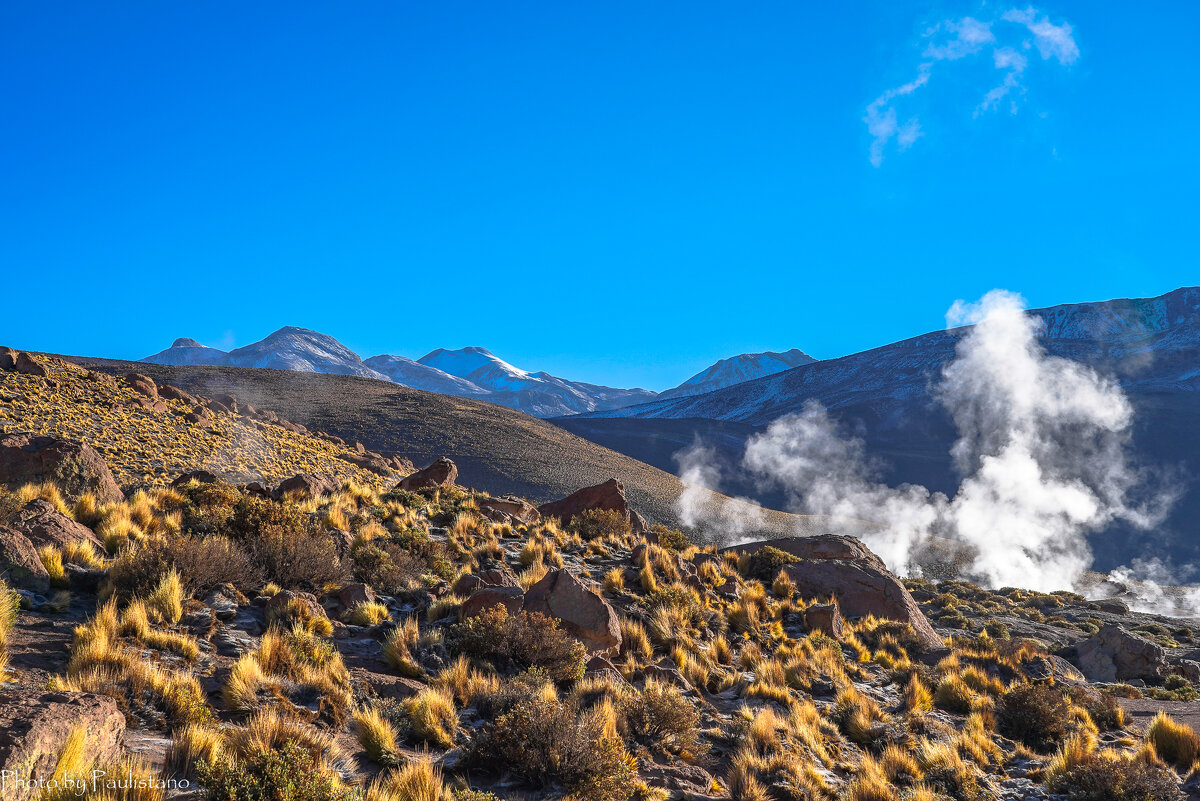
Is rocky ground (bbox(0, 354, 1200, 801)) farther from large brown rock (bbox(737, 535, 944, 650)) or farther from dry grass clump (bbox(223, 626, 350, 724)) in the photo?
large brown rock (bbox(737, 535, 944, 650))

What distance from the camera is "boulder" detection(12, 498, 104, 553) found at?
7.41 meters

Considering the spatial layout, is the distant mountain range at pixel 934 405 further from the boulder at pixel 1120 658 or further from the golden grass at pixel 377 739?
the golden grass at pixel 377 739

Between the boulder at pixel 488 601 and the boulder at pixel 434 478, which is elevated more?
the boulder at pixel 434 478

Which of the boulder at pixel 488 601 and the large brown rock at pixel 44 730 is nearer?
the large brown rock at pixel 44 730

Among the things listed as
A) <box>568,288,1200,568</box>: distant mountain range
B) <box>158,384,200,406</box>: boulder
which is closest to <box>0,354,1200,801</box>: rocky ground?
<box>158,384,200,406</box>: boulder

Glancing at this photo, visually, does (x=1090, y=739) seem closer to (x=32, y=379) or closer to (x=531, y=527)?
(x=531, y=527)

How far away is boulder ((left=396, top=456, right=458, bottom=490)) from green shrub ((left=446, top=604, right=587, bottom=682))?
11.8 m

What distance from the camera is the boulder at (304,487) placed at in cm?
1380

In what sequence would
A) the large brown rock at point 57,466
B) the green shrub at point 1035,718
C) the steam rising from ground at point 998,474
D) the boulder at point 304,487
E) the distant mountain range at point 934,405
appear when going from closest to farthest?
the green shrub at point 1035,718 < the large brown rock at point 57,466 < the boulder at point 304,487 < the steam rising from ground at point 998,474 < the distant mountain range at point 934,405

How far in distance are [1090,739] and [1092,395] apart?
4222 inches

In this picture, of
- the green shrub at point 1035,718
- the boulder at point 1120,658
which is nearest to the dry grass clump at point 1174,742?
the green shrub at point 1035,718

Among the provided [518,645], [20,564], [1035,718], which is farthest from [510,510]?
[1035,718]

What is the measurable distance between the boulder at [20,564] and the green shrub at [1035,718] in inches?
486

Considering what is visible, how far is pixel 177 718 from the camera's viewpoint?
4.67 metres
